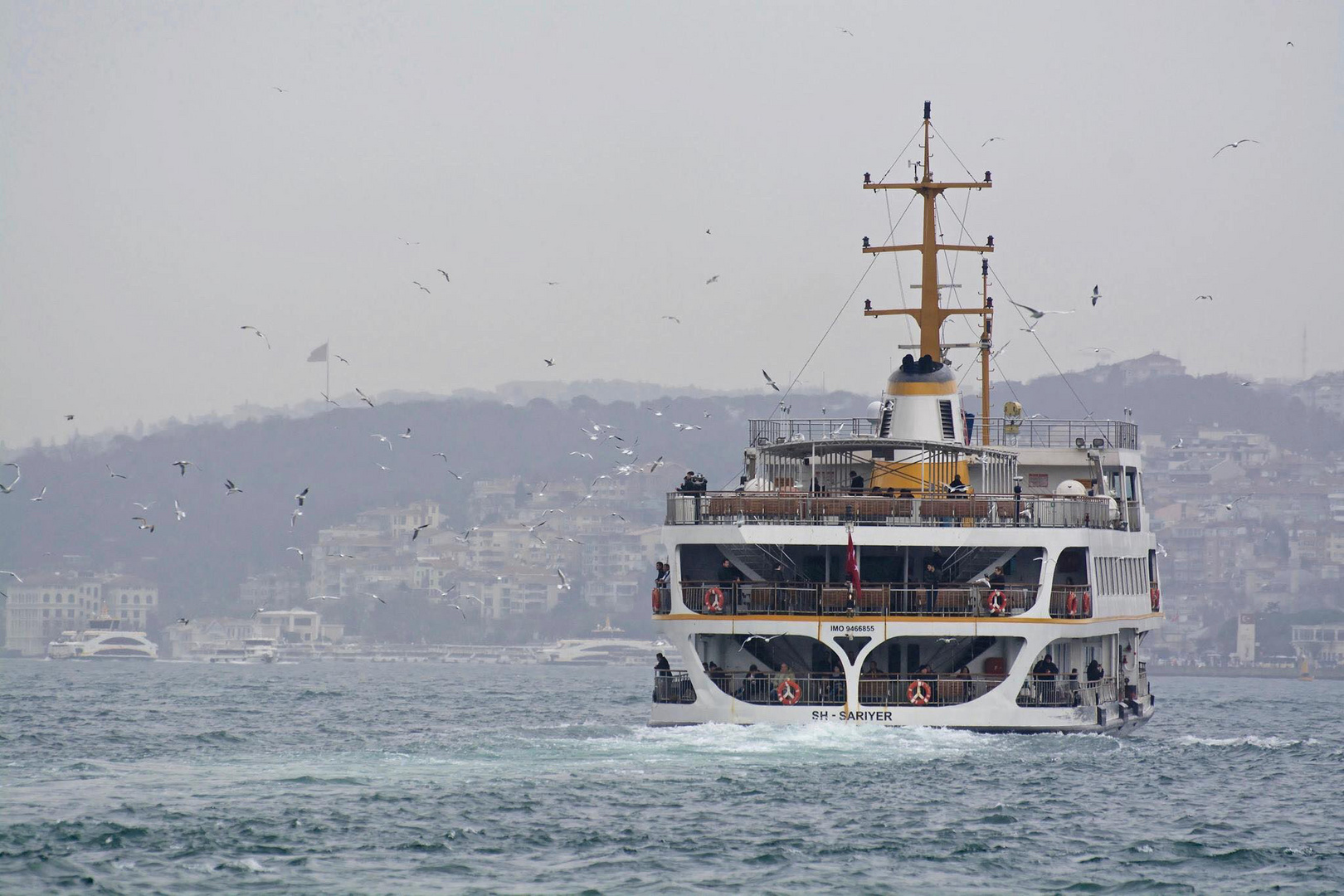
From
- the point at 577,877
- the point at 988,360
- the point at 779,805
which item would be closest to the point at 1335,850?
the point at 779,805

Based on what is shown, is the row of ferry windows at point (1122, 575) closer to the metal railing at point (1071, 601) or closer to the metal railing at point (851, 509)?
the metal railing at point (1071, 601)

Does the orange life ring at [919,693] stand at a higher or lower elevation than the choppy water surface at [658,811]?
higher

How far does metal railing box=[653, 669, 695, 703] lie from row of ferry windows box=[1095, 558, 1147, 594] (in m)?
9.46

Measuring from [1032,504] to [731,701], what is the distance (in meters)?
8.02

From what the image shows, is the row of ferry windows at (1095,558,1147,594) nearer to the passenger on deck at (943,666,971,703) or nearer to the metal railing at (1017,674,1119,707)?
the metal railing at (1017,674,1119,707)

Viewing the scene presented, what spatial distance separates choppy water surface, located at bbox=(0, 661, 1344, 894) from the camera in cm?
2738

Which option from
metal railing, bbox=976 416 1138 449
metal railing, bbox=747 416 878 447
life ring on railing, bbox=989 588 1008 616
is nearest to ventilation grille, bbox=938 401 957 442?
metal railing, bbox=747 416 878 447

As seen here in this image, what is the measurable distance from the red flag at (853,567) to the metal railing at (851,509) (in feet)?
3.42

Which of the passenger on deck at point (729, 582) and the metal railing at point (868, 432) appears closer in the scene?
the passenger on deck at point (729, 582)

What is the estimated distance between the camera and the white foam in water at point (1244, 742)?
48.0m

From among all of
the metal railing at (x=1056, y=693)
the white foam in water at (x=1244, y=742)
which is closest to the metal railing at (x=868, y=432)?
the metal railing at (x=1056, y=693)

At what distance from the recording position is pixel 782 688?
40875mm

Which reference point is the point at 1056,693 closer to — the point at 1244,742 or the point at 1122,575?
the point at 1122,575

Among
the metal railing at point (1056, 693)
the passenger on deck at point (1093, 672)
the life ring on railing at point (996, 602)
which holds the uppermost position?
the life ring on railing at point (996, 602)
